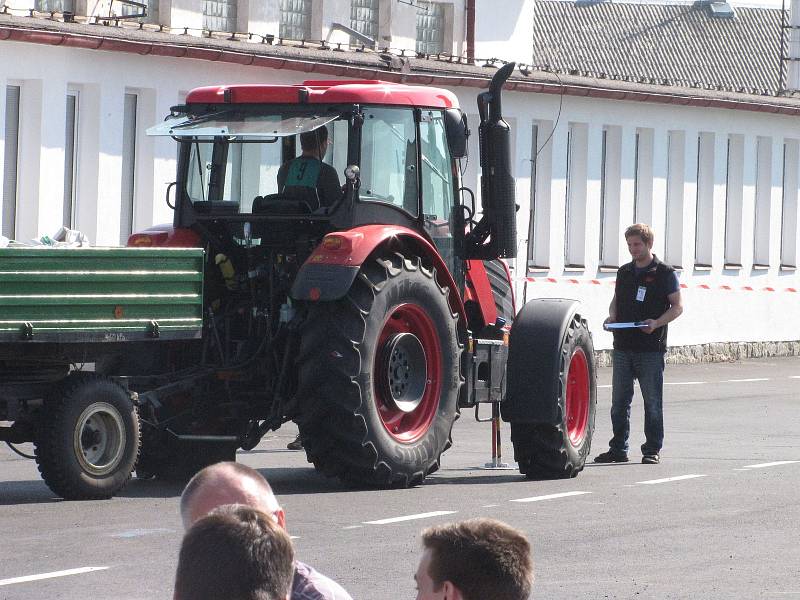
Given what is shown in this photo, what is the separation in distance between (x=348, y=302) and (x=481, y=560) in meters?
8.24

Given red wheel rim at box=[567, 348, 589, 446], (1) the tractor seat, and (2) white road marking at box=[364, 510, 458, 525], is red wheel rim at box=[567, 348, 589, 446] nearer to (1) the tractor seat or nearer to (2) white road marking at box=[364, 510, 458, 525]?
(1) the tractor seat

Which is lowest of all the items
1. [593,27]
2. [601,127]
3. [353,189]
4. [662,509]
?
[662,509]

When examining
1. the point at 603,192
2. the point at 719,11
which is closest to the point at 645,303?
the point at 603,192

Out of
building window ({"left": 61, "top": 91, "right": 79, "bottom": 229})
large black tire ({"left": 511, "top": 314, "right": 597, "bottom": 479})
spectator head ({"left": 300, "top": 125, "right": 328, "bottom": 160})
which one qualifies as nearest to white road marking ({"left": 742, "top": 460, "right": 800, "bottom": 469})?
large black tire ({"left": 511, "top": 314, "right": 597, "bottom": 479})

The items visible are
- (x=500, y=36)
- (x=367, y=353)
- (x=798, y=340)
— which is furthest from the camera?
(x=500, y=36)

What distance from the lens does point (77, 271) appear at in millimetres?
11695

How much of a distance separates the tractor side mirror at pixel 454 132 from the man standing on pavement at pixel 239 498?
29.4 feet

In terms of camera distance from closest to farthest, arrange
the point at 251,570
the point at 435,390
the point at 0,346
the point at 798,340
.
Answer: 1. the point at 251,570
2. the point at 0,346
3. the point at 435,390
4. the point at 798,340

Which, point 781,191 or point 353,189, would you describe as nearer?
point 353,189

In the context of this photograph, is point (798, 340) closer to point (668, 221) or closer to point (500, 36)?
point (668, 221)

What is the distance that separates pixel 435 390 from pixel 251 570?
9511 millimetres

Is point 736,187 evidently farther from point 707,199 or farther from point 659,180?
point 659,180

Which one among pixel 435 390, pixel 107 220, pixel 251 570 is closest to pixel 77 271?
pixel 435 390

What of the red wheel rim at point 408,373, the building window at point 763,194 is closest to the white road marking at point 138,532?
the red wheel rim at point 408,373
